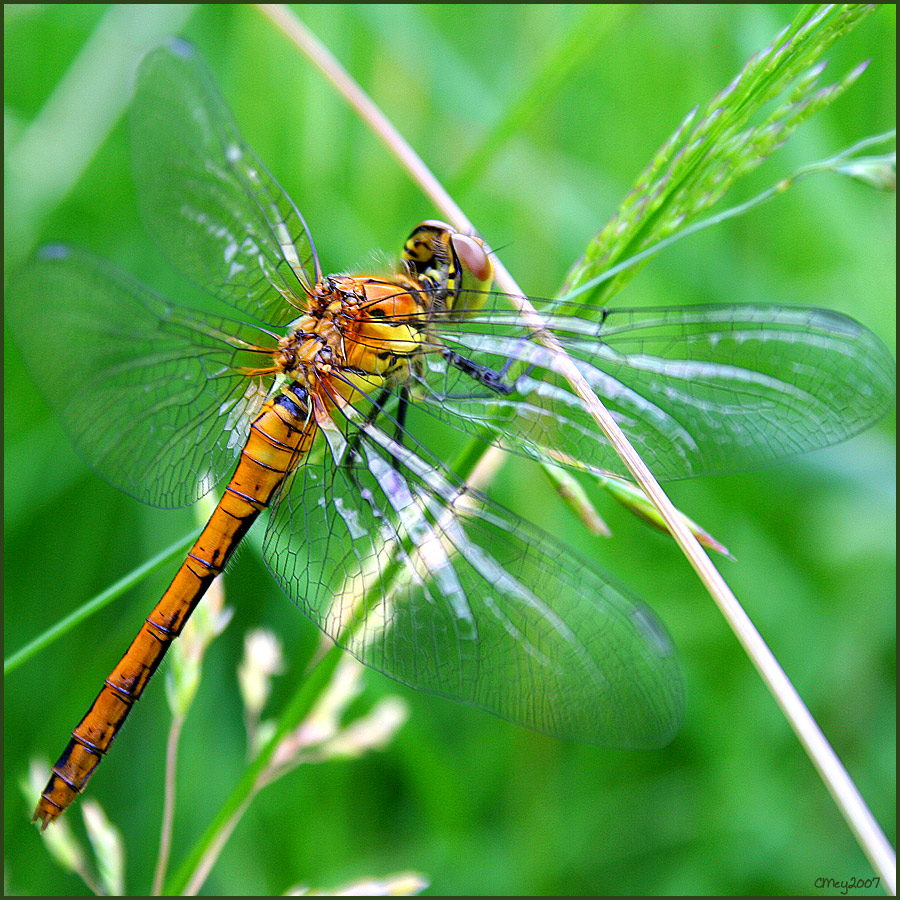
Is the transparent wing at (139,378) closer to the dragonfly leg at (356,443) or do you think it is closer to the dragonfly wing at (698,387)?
the dragonfly leg at (356,443)

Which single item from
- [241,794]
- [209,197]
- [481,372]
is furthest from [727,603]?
[209,197]

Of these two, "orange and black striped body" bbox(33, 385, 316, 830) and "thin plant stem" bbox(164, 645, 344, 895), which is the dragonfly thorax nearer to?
"orange and black striped body" bbox(33, 385, 316, 830)

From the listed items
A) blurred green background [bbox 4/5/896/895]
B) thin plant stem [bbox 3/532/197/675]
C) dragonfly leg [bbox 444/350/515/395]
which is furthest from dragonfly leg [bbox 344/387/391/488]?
blurred green background [bbox 4/5/896/895]

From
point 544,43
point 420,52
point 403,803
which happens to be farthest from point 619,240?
point 544,43

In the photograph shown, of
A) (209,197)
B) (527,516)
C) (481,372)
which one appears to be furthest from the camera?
(527,516)

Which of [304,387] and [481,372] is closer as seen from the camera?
[481,372]

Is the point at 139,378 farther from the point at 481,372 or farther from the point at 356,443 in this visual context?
the point at 481,372
